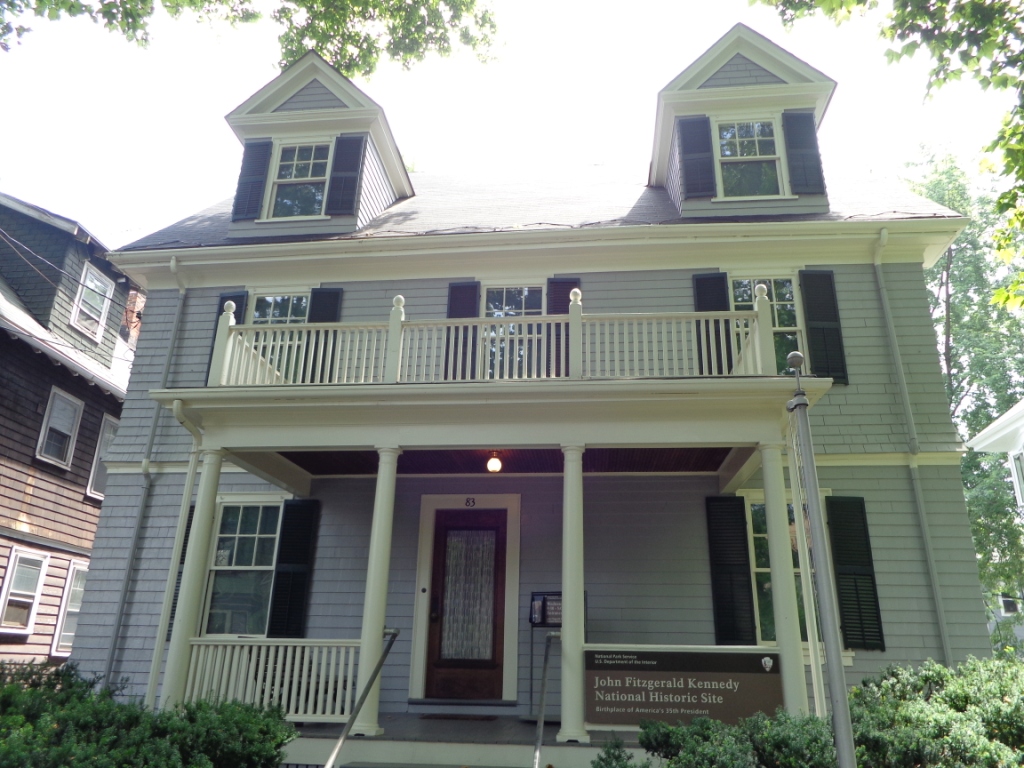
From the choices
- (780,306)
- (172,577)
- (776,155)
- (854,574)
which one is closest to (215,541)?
(172,577)

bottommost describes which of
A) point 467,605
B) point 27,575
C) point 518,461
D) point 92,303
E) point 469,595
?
point 467,605

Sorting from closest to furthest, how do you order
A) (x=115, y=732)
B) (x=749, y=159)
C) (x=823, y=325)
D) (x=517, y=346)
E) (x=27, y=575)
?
(x=115, y=732), (x=517, y=346), (x=823, y=325), (x=749, y=159), (x=27, y=575)

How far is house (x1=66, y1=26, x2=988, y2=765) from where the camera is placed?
7176mm

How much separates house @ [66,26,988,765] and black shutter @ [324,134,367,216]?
43 mm

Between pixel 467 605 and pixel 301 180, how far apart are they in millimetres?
7058

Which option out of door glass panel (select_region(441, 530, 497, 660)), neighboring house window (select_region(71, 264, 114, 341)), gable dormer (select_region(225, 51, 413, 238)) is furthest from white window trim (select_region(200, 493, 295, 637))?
neighboring house window (select_region(71, 264, 114, 341))

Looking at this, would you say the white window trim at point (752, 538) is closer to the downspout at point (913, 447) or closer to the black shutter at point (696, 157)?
the downspout at point (913, 447)

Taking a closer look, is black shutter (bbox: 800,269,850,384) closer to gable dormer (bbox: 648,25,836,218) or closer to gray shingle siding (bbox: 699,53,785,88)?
gable dormer (bbox: 648,25,836,218)

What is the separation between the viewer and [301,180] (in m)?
11.5

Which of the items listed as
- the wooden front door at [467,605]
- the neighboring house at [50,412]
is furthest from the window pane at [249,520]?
the neighboring house at [50,412]

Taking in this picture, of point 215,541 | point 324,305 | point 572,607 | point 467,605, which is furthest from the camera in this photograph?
point 324,305

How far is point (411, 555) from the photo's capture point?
9227mm

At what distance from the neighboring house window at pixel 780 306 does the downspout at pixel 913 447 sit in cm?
112

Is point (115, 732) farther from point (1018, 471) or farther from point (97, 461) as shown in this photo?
point (1018, 471)
